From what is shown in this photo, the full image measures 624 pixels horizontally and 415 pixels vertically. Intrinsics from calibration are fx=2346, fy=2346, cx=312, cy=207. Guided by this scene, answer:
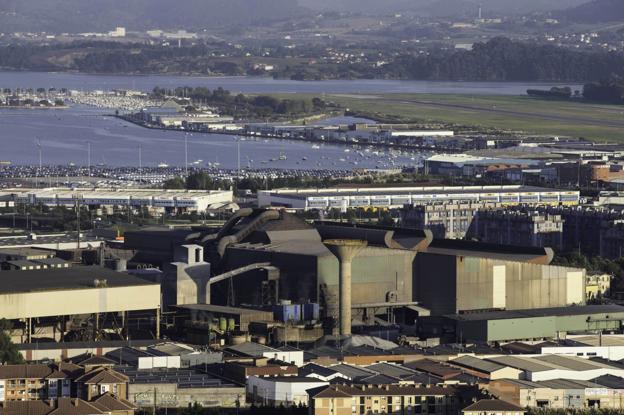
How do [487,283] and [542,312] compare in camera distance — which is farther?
[487,283]

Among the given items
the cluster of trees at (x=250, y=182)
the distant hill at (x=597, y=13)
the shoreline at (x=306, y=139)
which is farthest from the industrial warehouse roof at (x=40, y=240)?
the distant hill at (x=597, y=13)

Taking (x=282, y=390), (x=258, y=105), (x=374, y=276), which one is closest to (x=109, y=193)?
(x=374, y=276)

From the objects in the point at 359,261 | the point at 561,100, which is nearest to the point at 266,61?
the point at 561,100

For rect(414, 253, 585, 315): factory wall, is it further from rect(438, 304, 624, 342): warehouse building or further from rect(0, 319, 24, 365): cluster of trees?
rect(0, 319, 24, 365): cluster of trees

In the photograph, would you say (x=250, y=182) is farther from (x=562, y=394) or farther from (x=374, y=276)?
(x=562, y=394)

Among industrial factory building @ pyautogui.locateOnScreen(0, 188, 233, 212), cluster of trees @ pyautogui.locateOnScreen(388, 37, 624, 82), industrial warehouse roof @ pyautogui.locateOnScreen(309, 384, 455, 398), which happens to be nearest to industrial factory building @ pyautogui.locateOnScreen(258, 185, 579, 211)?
industrial factory building @ pyautogui.locateOnScreen(0, 188, 233, 212)

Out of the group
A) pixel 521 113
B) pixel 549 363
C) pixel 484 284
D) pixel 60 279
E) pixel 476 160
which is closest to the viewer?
pixel 549 363

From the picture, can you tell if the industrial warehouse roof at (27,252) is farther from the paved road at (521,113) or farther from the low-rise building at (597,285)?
the paved road at (521,113)
